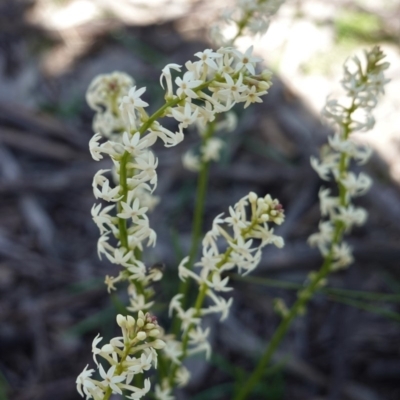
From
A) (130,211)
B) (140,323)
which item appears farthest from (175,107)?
(140,323)

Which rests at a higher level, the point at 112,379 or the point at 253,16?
the point at 253,16

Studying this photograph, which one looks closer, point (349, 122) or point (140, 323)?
point (140, 323)

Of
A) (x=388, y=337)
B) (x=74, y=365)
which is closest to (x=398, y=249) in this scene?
(x=388, y=337)

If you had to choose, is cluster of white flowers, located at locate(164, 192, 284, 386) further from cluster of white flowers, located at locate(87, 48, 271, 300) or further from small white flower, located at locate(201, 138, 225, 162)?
small white flower, located at locate(201, 138, 225, 162)

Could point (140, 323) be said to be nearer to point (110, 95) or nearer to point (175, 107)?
point (175, 107)

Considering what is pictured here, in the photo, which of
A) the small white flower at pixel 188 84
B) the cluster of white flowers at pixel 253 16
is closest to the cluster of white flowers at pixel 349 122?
the cluster of white flowers at pixel 253 16

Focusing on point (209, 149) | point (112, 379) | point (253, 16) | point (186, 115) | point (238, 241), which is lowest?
point (112, 379)

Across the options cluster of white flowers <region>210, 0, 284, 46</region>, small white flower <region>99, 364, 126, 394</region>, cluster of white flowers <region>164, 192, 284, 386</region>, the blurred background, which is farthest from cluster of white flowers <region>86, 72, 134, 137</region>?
small white flower <region>99, 364, 126, 394</region>

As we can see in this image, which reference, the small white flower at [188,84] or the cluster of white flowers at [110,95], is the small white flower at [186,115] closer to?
the small white flower at [188,84]

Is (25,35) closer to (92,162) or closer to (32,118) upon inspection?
(32,118)

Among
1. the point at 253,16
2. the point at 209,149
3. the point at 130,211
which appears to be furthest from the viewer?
the point at 209,149
